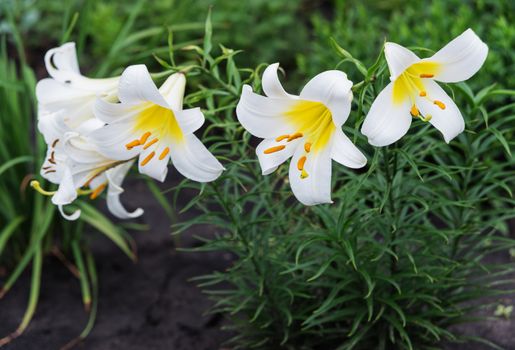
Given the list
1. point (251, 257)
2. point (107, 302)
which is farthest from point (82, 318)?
point (251, 257)

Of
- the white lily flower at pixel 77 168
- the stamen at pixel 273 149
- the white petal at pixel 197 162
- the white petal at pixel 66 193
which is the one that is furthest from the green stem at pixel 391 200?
the white petal at pixel 66 193

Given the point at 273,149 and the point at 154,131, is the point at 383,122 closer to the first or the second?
the point at 273,149

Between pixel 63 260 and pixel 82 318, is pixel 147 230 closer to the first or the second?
pixel 63 260

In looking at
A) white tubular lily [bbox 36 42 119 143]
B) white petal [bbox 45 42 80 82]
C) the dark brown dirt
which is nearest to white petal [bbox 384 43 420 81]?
white tubular lily [bbox 36 42 119 143]

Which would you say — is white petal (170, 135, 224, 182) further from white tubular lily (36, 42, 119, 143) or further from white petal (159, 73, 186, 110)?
white tubular lily (36, 42, 119, 143)

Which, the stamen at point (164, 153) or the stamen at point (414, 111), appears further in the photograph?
the stamen at point (164, 153)

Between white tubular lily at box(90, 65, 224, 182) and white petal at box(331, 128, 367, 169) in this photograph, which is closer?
white petal at box(331, 128, 367, 169)

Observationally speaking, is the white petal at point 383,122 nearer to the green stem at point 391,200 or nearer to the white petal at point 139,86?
the green stem at point 391,200
